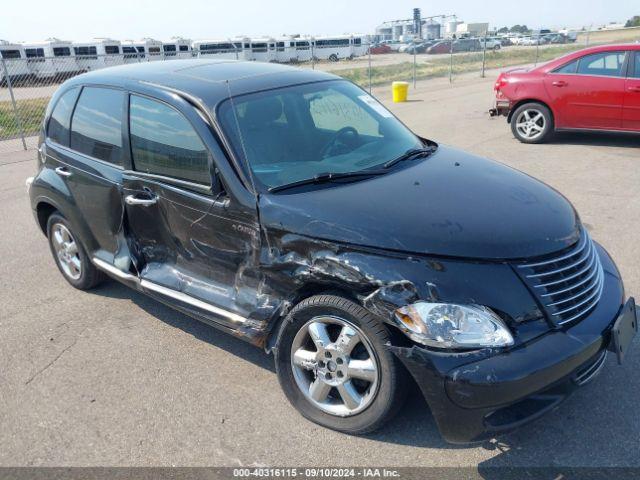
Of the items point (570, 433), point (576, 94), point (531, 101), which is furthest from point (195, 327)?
point (531, 101)

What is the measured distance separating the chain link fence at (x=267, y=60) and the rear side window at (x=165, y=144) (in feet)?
36.9

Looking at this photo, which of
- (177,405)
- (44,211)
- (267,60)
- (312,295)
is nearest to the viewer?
(312,295)

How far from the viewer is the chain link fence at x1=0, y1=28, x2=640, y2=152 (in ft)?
53.9

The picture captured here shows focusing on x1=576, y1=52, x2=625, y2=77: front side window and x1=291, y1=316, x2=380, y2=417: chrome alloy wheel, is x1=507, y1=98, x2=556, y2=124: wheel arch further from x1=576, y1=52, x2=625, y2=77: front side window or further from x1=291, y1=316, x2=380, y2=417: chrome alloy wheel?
x1=291, y1=316, x2=380, y2=417: chrome alloy wheel

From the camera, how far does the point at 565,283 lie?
2879 mm

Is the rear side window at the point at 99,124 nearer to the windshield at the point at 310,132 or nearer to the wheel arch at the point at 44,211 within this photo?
the wheel arch at the point at 44,211

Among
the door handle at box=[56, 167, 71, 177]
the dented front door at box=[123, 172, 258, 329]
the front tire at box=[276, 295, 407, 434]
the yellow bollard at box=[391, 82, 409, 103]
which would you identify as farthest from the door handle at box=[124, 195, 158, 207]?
the yellow bollard at box=[391, 82, 409, 103]

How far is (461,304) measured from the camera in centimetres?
265

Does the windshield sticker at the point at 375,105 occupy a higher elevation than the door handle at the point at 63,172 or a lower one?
higher

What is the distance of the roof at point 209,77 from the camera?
12.3 ft

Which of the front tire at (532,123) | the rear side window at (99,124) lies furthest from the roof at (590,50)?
the rear side window at (99,124)

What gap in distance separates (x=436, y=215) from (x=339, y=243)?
532 mm

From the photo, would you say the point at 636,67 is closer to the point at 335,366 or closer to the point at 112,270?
the point at 335,366

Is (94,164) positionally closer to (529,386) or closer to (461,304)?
(461,304)
